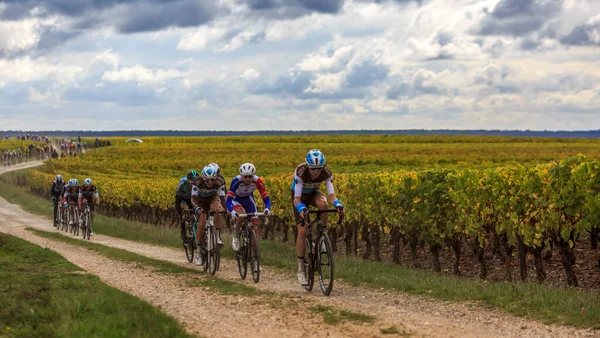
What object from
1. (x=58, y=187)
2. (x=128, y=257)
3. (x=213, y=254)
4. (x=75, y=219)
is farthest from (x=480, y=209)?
(x=58, y=187)

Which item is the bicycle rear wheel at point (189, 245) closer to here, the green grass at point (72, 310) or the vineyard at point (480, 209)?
the green grass at point (72, 310)

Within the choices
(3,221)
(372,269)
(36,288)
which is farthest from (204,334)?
(3,221)

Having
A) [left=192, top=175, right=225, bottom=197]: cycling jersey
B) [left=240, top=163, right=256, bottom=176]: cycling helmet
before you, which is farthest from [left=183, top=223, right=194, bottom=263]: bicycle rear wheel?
[left=240, top=163, right=256, bottom=176]: cycling helmet

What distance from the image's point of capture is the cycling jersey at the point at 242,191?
1549 cm

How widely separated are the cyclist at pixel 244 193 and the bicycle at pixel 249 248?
121mm

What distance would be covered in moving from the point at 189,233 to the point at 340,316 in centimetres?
984

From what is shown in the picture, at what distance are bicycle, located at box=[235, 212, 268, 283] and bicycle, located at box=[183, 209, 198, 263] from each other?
366cm

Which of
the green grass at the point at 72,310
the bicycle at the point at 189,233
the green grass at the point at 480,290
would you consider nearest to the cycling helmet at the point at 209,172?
the green grass at the point at 480,290

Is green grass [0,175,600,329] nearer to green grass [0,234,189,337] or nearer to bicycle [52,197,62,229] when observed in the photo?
green grass [0,234,189,337]

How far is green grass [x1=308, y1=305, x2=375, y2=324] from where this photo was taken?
11.1 metres

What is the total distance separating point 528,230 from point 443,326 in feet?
20.7

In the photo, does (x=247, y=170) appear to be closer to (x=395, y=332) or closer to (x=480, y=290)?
(x=480, y=290)

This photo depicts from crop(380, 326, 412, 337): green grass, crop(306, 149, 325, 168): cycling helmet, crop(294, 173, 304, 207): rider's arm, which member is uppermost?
crop(306, 149, 325, 168): cycling helmet

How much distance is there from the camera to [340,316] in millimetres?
11461
